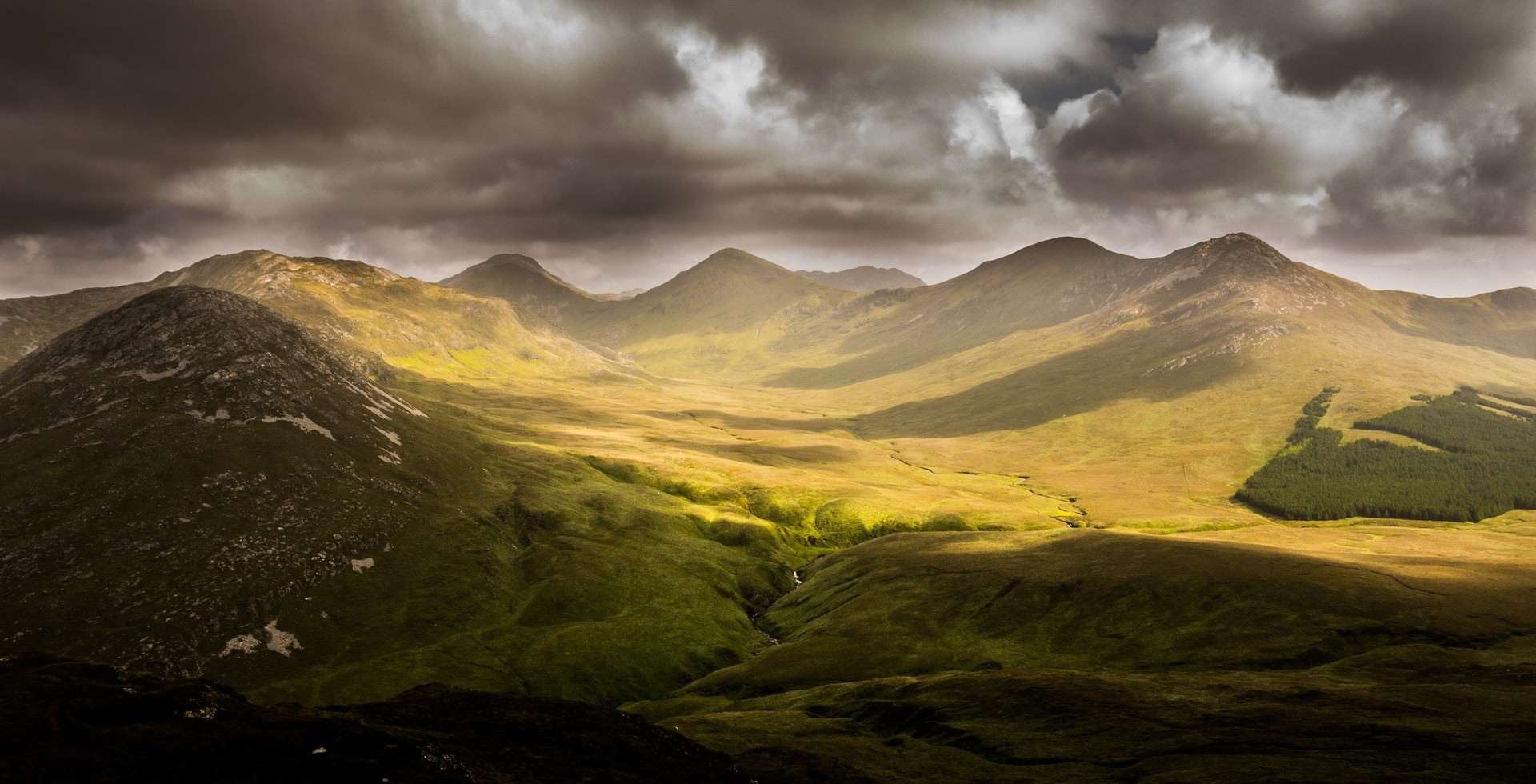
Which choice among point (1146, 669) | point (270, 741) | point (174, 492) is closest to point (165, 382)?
point (174, 492)

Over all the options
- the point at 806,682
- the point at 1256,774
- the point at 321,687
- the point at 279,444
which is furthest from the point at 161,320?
the point at 1256,774

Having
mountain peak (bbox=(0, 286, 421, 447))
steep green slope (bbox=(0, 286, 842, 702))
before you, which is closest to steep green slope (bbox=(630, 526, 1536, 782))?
steep green slope (bbox=(0, 286, 842, 702))

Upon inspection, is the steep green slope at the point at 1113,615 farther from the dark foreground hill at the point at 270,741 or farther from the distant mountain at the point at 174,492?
the distant mountain at the point at 174,492

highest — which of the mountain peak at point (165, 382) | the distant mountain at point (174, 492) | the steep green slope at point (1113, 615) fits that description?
the mountain peak at point (165, 382)

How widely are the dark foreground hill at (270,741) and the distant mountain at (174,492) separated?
88841 millimetres

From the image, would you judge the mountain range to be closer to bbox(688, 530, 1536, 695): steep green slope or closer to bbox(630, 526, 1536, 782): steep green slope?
bbox(630, 526, 1536, 782): steep green slope

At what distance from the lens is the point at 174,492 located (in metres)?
145

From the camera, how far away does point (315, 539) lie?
147875mm

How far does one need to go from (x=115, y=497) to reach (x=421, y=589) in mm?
62767

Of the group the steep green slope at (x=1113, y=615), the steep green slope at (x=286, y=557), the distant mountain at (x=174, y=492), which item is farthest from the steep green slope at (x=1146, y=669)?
the distant mountain at (x=174, y=492)

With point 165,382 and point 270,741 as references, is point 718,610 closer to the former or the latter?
point 270,741

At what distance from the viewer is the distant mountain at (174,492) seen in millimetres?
116562

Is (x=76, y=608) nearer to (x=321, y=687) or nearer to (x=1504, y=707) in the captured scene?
(x=321, y=687)

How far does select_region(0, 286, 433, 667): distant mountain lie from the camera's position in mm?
116562
